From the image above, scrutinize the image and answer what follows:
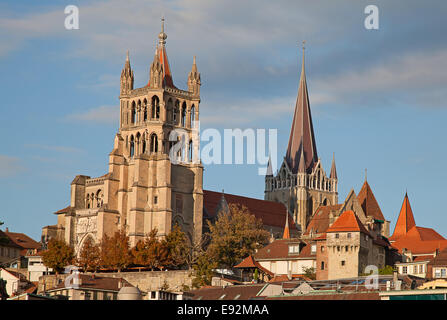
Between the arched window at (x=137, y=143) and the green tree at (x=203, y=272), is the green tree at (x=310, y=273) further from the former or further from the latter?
the arched window at (x=137, y=143)

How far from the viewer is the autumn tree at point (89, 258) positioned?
13462 centimetres

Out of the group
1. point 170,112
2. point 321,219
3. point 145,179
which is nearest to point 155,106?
point 170,112

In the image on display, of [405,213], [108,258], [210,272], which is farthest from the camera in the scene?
[405,213]

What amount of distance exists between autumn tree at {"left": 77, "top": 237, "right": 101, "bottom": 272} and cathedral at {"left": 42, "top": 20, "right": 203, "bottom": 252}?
264 inches

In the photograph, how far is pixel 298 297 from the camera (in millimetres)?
90750

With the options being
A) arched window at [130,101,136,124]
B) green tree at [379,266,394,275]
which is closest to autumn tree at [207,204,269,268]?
arched window at [130,101,136,124]

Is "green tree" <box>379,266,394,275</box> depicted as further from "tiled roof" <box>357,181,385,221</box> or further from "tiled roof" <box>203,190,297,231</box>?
"tiled roof" <box>357,181,385,221</box>

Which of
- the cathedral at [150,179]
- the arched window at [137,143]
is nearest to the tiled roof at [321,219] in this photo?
the cathedral at [150,179]

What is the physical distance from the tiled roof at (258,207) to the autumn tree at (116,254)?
72.6ft

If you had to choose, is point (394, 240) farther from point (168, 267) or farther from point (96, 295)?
point (96, 295)

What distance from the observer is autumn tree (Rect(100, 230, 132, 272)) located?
5221 inches

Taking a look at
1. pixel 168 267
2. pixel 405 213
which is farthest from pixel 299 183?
pixel 168 267

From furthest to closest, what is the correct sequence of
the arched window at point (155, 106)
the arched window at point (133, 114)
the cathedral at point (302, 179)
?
the cathedral at point (302, 179), the arched window at point (133, 114), the arched window at point (155, 106)
